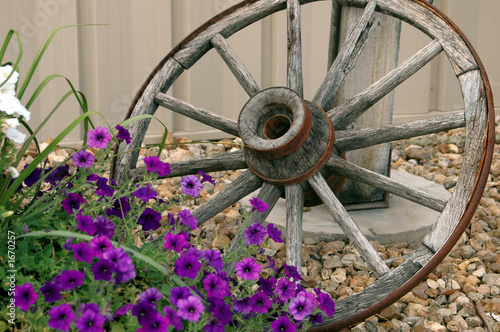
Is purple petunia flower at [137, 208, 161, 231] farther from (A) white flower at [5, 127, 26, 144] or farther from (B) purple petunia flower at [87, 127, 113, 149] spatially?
(A) white flower at [5, 127, 26, 144]

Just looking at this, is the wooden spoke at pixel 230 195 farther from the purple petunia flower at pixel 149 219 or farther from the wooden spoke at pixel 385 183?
the purple petunia flower at pixel 149 219

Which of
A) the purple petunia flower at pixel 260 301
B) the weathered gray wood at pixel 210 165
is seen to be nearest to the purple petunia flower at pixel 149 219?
the purple petunia flower at pixel 260 301

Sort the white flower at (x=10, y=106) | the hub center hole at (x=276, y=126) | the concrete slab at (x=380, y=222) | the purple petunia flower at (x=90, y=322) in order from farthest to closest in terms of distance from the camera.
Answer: the concrete slab at (x=380, y=222) < the hub center hole at (x=276, y=126) < the white flower at (x=10, y=106) < the purple petunia flower at (x=90, y=322)

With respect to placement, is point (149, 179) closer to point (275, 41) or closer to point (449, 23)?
point (449, 23)

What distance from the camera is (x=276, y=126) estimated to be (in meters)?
2.29

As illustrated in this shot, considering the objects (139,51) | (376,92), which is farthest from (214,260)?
(139,51)

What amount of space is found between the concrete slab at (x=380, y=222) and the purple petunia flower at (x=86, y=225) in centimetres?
133

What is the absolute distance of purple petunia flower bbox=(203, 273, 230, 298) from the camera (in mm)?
1482

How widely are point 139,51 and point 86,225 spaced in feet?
7.90

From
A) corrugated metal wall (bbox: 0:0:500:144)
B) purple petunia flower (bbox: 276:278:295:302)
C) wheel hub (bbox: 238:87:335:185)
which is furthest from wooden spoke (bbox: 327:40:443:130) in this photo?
corrugated metal wall (bbox: 0:0:500:144)

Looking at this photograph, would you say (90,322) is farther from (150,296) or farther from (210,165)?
(210,165)

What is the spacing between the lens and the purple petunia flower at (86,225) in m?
1.53

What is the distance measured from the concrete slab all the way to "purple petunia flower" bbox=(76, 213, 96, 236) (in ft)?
4.37

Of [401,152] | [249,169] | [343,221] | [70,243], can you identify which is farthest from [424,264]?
[401,152]
